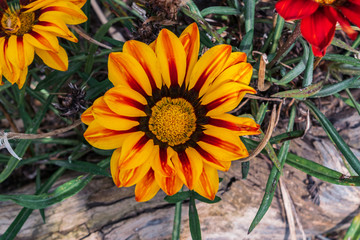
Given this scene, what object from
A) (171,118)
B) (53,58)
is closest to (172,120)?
(171,118)

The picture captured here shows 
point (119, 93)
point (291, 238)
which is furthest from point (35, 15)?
point (291, 238)

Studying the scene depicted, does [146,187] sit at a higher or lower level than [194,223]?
higher

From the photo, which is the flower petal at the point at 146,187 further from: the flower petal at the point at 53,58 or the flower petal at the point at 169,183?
the flower petal at the point at 53,58

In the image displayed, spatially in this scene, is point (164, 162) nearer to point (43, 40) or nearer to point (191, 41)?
point (191, 41)

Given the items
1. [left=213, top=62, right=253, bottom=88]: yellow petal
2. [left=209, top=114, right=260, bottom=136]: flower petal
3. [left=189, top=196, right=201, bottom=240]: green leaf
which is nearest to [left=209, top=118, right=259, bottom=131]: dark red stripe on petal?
[left=209, top=114, right=260, bottom=136]: flower petal

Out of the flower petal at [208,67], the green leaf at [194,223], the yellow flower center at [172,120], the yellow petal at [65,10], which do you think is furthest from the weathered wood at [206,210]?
the yellow petal at [65,10]

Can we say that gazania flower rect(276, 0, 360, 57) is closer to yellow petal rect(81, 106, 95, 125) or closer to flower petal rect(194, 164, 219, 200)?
flower petal rect(194, 164, 219, 200)

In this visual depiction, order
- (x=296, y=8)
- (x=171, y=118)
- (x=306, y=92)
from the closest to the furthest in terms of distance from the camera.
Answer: (x=296, y=8), (x=171, y=118), (x=306, y=92)
